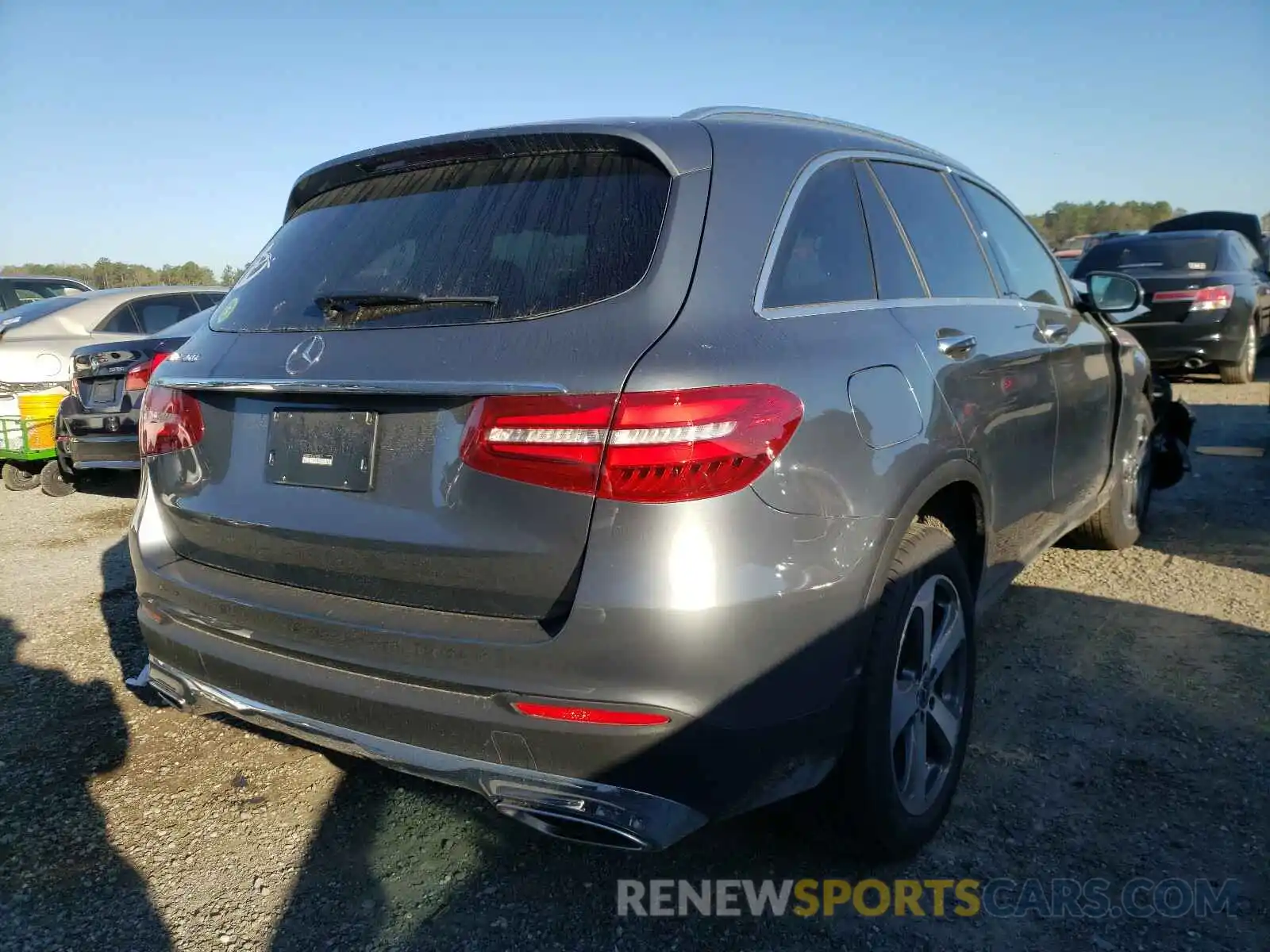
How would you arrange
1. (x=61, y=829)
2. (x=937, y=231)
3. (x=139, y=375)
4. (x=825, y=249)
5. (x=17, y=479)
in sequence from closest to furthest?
Result: (x=825, y=249)
(x=61, y=829)
(x=937, y=231)
(x=139, y=375)
(x=17, y=479)

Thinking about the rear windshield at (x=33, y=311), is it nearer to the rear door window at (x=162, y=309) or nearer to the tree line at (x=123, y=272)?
the rear door window at (x=162, y=309)

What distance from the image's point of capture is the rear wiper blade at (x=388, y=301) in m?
2.04

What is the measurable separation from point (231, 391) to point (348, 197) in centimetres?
67

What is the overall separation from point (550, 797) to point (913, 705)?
39.2 inches

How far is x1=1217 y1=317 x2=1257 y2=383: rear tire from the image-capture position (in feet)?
32.9

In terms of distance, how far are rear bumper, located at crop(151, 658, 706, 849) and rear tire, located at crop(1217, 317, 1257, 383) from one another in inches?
409

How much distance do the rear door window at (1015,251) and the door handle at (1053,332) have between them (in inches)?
4.7

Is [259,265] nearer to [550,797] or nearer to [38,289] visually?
[550,797]

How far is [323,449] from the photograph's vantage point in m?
2.06

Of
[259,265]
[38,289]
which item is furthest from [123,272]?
[259,265]

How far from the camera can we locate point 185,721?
10.5 feet

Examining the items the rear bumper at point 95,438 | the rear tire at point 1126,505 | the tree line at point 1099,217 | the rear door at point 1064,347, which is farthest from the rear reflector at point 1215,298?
the tree line at point 1099,217

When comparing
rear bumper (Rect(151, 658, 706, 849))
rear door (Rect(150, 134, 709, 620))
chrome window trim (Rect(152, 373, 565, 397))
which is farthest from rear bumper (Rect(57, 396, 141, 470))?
rear bumper (Rect(151, 658, 706, 849))

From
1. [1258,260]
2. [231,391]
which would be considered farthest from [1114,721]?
[1258,260]
